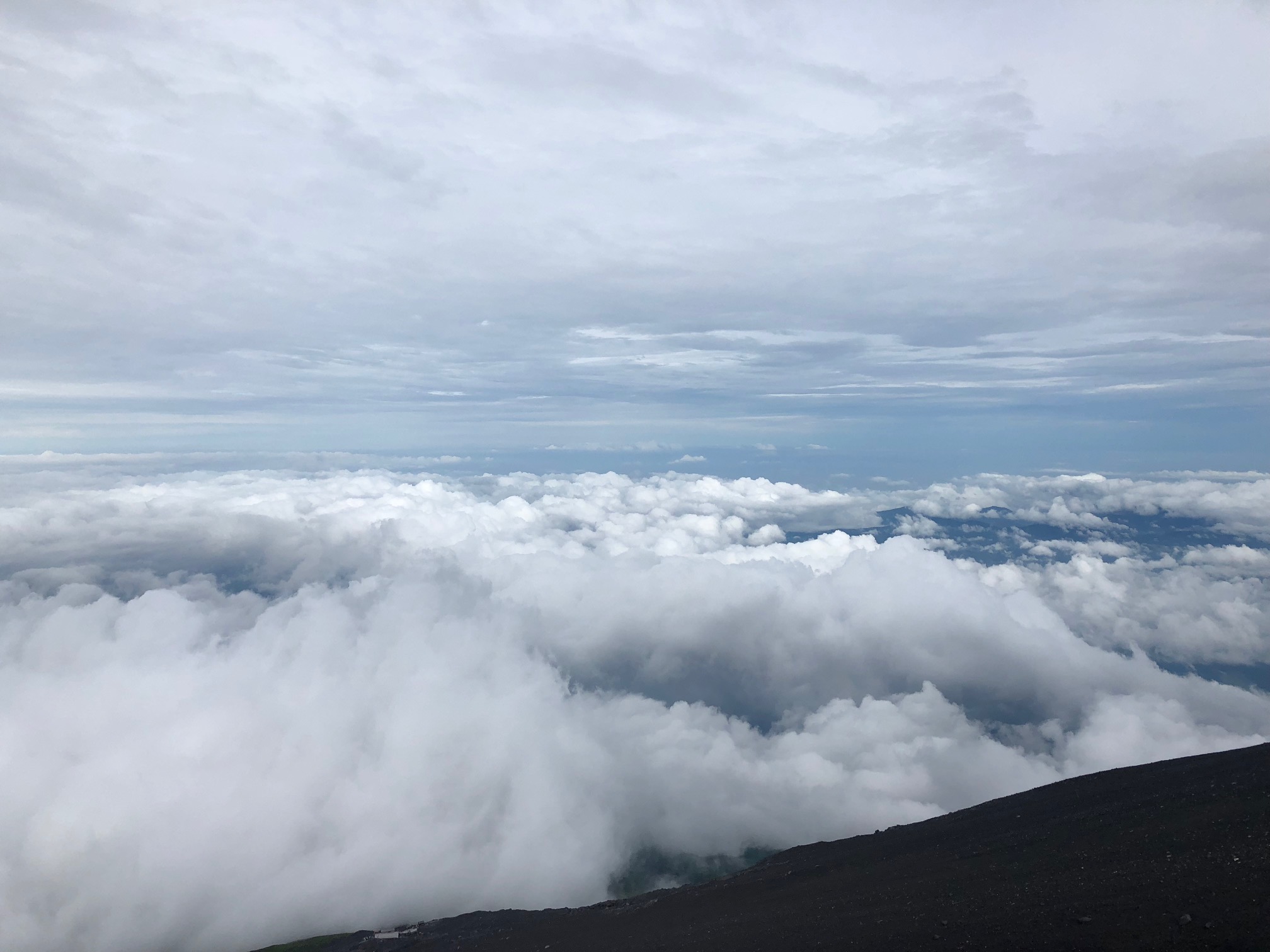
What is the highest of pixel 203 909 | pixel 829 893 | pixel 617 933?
pixel 829 893

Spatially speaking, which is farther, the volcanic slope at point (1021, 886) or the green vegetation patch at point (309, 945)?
the green vegetation patch at point (309, 945)

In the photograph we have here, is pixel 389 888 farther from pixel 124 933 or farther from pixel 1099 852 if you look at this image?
pixel 1099 852

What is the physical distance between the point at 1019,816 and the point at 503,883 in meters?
179

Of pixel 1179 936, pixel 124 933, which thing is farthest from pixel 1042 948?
pixel 124 933

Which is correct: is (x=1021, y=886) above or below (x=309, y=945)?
above

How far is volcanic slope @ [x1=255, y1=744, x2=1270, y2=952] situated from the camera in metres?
30.1

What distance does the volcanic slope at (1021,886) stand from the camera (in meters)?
A: 30.1

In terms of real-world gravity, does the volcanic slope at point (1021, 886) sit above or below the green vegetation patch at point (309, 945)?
above

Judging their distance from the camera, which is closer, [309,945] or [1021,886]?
[1021,886]

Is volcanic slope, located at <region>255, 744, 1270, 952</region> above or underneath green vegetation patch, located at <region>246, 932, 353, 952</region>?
above

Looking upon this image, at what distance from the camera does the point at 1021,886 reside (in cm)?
3994

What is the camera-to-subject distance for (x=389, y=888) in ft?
634

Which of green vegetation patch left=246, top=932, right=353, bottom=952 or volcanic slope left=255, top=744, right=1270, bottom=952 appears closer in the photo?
volcanic slope left=255, top=744, right=1270, bottom=952

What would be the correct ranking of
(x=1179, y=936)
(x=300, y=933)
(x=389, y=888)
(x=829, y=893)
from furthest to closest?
(x=389, y=888) → (x=300, y=933) → (x=829, y=893) → (x=1179, y=936)
